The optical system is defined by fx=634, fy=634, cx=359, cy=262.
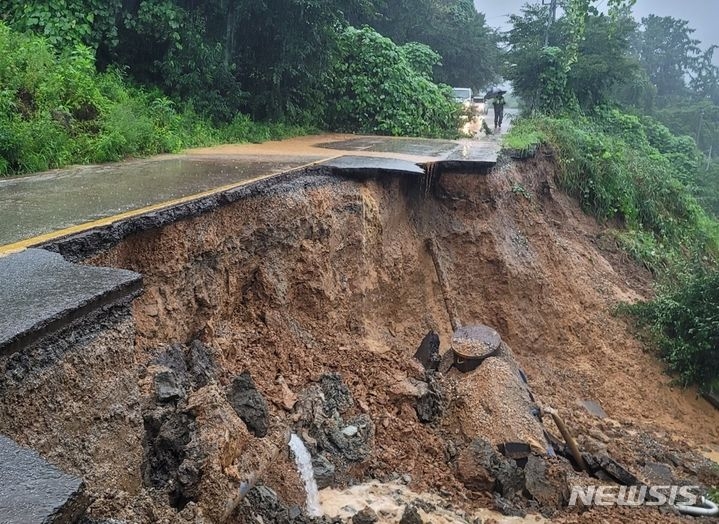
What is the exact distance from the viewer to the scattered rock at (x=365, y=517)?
4273 millimetres

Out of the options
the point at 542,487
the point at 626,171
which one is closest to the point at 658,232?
the point at 626,171

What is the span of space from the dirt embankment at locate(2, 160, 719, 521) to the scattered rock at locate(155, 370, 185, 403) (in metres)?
0.07

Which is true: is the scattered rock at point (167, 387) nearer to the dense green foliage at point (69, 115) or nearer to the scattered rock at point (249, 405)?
the scattered rock at point (249, 405)

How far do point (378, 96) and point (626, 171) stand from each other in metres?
5.71

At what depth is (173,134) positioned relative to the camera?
930cm

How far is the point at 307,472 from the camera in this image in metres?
4.62

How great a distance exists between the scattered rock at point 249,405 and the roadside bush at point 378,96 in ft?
35.3

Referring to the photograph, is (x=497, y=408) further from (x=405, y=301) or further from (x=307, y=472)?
(x=405, y=301)

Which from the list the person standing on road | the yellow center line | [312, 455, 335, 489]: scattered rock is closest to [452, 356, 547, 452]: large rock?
→ [312, 455, 335, 489]: scattered rock

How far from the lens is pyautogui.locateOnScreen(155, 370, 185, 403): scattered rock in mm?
3592

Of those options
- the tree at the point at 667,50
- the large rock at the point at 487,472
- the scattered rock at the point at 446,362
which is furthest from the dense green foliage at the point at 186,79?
Result: the tree at the point at 667,50

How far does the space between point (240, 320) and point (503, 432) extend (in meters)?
2.64

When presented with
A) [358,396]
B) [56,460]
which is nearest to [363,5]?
[358,396]

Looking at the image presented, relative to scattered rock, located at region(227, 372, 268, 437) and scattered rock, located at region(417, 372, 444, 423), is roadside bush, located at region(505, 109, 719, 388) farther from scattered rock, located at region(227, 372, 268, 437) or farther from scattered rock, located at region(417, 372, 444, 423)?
scattered rock, located at region(227, 372, 268, 437)
